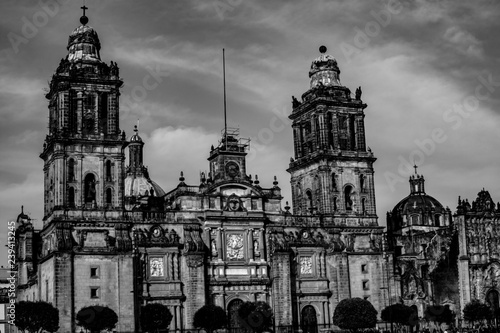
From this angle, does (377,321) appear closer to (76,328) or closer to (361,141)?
(361,141)

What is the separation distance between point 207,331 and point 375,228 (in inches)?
785

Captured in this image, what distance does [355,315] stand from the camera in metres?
69.8

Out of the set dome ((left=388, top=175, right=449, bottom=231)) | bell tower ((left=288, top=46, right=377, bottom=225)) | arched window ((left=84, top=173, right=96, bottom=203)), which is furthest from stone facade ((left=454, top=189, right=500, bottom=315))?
arched window ((left=84, top=173, right=96, bottom=203))

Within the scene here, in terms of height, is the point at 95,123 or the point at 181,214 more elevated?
the point at 95,123

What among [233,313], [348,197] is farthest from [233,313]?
[348,197]

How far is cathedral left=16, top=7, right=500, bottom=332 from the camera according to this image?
7012 centimetres

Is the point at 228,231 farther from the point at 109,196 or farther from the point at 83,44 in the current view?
the point at 83,44

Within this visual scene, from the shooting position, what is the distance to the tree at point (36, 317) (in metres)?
61.8

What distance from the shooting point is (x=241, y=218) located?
75.8 meters

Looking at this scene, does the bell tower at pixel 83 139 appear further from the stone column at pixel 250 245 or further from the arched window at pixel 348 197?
the arched window at pixel 348 197

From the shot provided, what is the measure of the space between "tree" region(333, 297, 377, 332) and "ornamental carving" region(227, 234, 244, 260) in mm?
10347

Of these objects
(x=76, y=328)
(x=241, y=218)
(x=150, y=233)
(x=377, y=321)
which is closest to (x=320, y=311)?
(x=377, y=321)

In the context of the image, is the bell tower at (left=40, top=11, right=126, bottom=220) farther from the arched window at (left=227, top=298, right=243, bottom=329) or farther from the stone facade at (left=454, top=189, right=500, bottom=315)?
the stone facade at (left=454, top=189, right=500, bottom=315)

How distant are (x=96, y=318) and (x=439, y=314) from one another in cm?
3161
